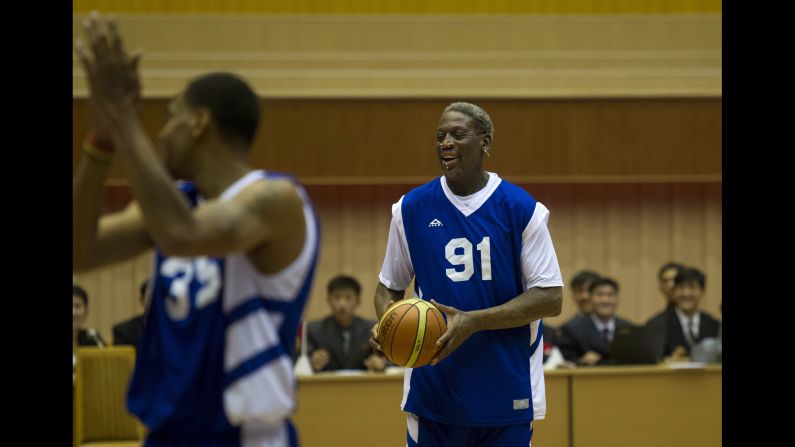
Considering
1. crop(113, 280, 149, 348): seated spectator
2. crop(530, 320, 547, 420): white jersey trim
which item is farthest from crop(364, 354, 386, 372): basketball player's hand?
crop(530, 320, 547, 420): white jersey trim

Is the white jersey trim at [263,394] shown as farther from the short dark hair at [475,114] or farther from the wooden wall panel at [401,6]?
the wooden wall panel at [401,6]

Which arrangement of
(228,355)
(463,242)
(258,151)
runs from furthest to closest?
1. (258,151)
2. (463,242)
3. (228,355)

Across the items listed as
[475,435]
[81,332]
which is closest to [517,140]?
[81,332]

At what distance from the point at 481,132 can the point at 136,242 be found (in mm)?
1973

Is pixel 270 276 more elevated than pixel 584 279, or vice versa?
pixel 270 276

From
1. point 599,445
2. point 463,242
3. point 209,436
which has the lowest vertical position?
point 599,445

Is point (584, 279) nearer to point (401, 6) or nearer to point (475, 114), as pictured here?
point (401, 6)

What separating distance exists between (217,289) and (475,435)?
1929 mm

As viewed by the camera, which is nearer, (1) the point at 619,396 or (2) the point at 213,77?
(2) the point at 213,77

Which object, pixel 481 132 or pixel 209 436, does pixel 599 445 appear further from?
pixel 209 436

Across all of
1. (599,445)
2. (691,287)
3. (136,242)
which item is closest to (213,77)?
(136,242)

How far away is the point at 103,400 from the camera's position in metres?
6.77

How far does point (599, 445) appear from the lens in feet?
22.5

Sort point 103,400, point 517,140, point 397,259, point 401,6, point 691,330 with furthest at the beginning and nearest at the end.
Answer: point 401,6 → point 517,140 → point 691,330 → point 103,400 → point 397,259
